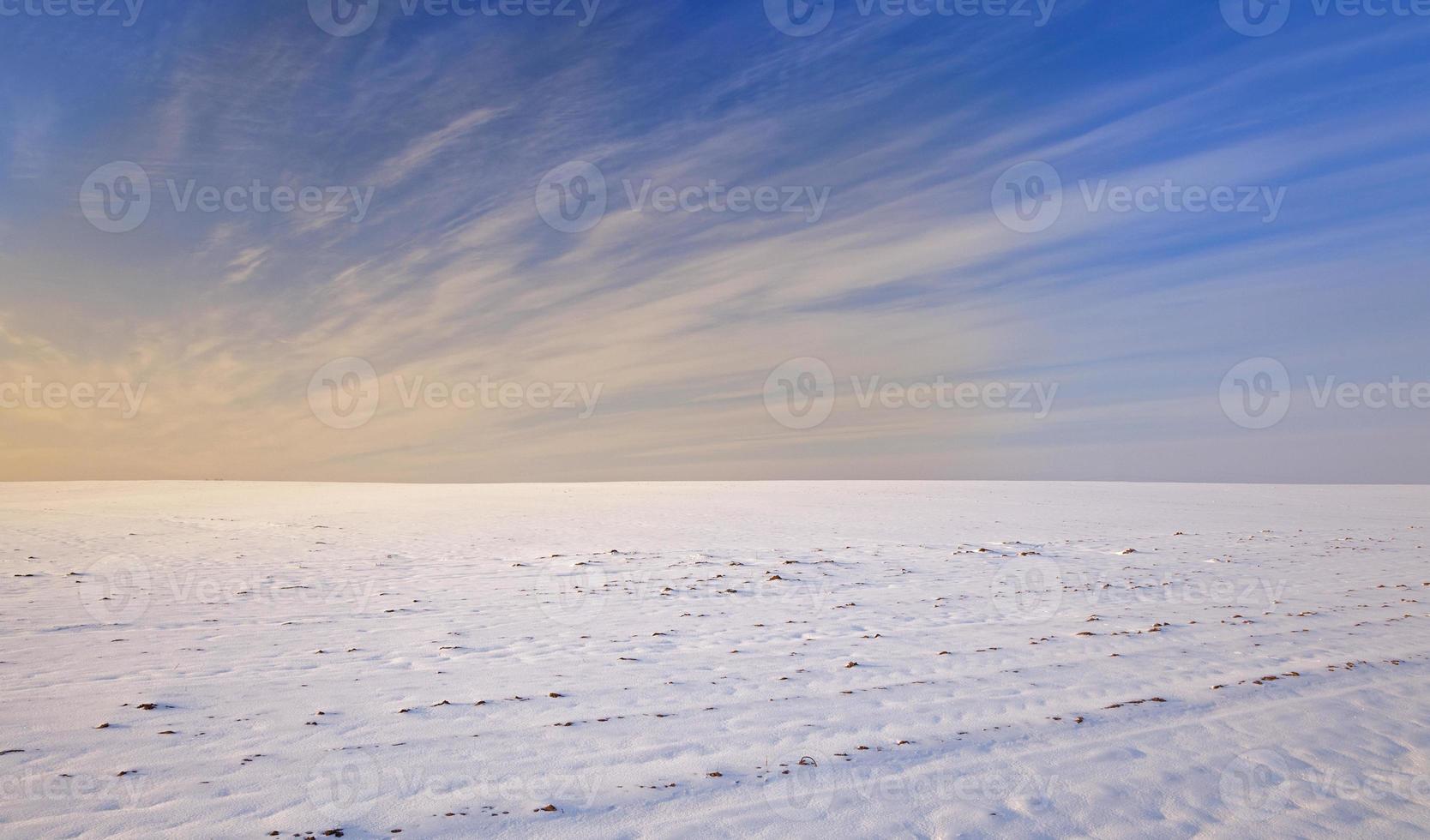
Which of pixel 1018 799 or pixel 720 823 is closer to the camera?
pixel 720 823

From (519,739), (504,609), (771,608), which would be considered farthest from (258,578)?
(519,739)

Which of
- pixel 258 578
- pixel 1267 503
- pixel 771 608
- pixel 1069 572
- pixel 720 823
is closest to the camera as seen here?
pixel 720 823

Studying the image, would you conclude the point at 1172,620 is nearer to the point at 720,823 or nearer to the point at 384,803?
the point at 720,823

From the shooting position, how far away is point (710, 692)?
8484 mm

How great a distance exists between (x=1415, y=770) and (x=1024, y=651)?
4.23m

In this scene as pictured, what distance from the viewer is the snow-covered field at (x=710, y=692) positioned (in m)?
5.72

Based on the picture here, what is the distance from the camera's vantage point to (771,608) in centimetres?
1350

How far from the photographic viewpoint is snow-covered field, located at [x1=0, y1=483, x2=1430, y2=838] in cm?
572

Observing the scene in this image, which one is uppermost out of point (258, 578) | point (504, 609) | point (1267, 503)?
point (258, 578)

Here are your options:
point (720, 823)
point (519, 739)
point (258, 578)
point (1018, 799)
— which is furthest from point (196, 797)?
point (258, 578)

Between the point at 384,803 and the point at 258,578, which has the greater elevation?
the point at 258,578

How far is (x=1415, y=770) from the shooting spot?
6.56 metres

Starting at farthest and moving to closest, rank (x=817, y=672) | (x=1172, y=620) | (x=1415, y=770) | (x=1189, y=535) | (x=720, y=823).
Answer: (x=1189, y=535)
(x=1172, y=620)
(x=817, y=672)
(x=1415, y=770)
(x=720, y=823)

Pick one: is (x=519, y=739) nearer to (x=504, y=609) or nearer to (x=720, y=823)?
(x=720, y=823)
